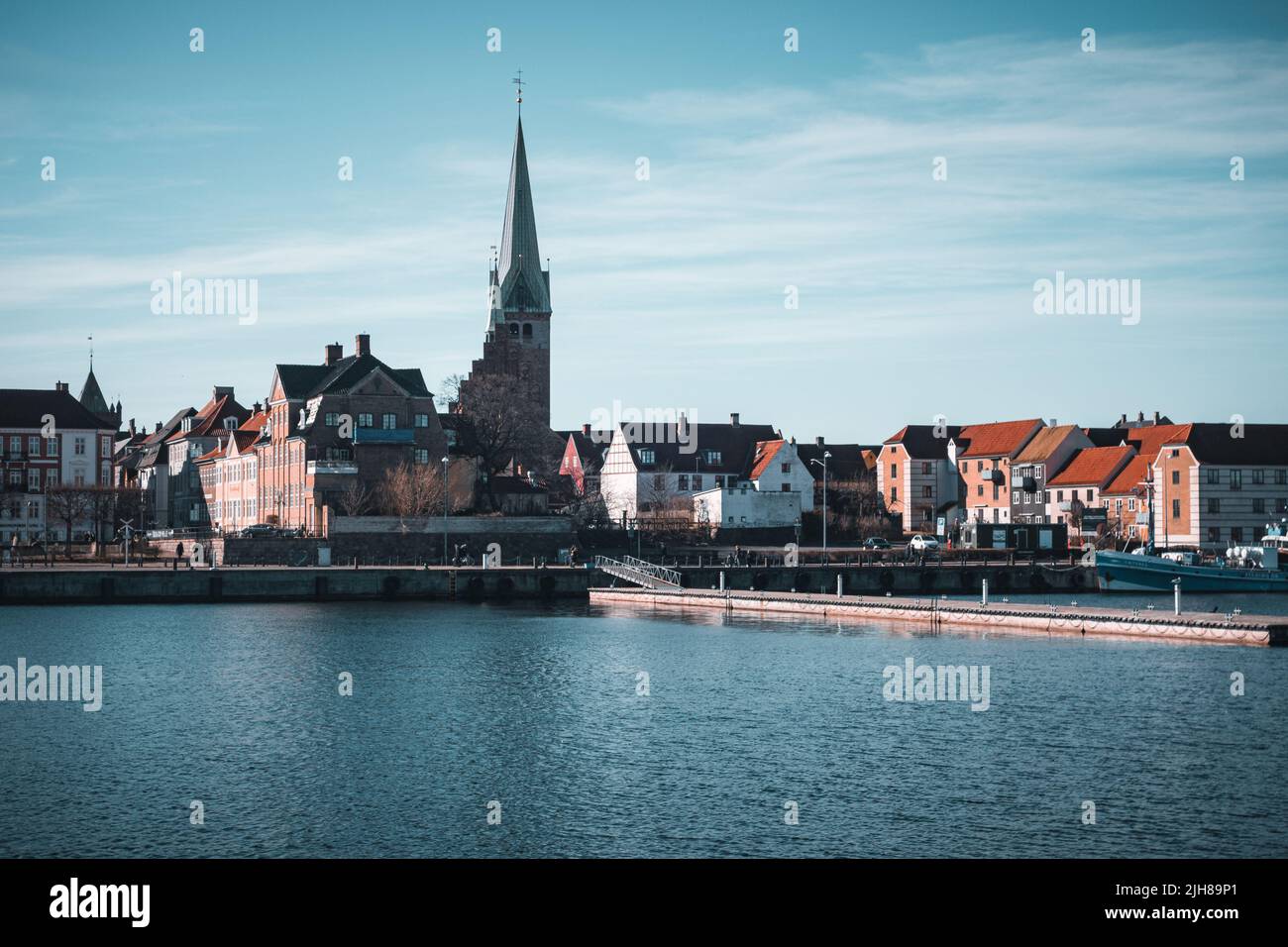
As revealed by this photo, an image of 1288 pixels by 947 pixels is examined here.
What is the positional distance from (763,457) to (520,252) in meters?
54.1

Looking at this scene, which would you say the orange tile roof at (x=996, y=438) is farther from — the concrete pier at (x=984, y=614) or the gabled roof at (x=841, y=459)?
the concrete pier at (x=984, y=614)

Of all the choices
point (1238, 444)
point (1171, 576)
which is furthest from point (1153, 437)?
point (1171, 576)

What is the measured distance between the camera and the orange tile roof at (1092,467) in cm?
12156

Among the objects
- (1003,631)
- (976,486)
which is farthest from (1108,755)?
(976,486)

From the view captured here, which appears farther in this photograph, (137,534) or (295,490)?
(137,534)

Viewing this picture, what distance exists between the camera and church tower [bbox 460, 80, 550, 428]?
6604 inches

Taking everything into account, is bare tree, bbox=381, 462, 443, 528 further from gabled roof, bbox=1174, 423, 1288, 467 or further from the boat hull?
gabled roof, bbox=1174, 423, 1288, 467

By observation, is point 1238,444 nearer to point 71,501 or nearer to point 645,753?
point 645,753

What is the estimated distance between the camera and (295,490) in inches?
4235

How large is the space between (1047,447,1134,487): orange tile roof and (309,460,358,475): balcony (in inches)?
2394

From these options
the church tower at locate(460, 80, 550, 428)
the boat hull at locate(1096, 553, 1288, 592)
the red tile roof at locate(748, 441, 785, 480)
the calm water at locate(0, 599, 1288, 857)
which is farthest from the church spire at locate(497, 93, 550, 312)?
the calm water at locate(0, 599, 1288, 857)

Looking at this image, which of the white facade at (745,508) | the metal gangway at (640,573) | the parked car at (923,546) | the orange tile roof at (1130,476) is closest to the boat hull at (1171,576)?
the parked car at (923,546)
